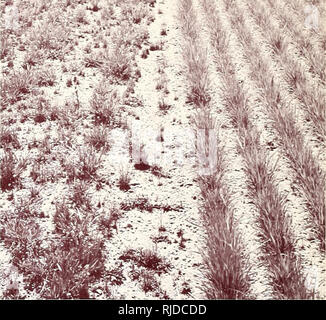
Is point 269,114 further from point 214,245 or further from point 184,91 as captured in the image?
point 214,245

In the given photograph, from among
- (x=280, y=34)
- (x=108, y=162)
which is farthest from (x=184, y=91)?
(x=280, y=34)

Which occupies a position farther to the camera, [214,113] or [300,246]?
[214,113]

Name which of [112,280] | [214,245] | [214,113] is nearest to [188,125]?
[214,113]

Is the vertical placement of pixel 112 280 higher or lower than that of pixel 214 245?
lower

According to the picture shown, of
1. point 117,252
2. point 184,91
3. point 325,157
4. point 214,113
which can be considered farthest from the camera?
point 184,91

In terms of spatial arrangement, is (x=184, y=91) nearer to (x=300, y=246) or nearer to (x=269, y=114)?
(x=269, y=114)
